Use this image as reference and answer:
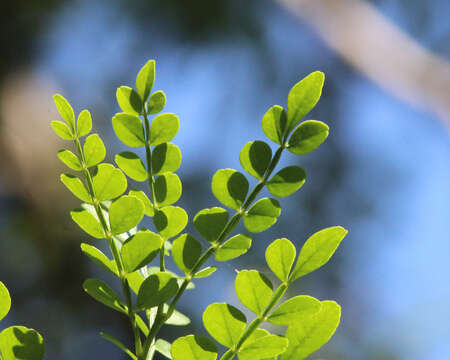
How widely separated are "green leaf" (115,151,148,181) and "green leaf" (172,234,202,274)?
0.06 meters

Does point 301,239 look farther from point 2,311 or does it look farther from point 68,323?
point 2,311

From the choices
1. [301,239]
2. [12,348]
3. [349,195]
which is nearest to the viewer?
[12,348]

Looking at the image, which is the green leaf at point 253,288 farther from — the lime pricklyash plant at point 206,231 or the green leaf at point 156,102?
the green leaf at point 156,102

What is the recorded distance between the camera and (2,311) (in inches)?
9.2

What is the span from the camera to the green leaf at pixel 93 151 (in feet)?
0.98

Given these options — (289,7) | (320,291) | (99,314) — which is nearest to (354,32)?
(289,7)

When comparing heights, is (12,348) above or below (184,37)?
below

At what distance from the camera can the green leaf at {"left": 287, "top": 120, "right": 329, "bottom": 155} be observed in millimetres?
270

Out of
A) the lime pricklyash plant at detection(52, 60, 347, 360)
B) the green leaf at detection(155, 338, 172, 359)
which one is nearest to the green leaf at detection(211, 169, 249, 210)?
the lime pricklyash plant at detection(52, 60, 347, 360)

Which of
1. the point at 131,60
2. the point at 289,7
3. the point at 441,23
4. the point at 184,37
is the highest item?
the point at 441,23

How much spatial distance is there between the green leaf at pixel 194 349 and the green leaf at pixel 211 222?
2.5 inches

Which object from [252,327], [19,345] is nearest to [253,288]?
[252,327]

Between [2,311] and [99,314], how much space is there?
2109mm

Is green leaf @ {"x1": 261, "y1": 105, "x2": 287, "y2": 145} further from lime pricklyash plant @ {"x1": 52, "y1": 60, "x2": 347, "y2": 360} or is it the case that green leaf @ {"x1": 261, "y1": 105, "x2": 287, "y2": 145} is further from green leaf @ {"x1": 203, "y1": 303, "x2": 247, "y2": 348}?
green leaf @ {"x1": 203, "y1": 303, "x2": 247, "y2": 348}
